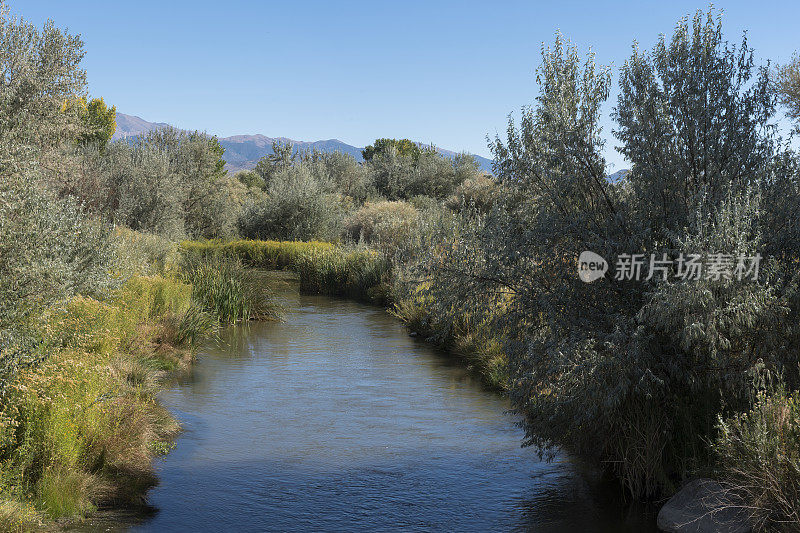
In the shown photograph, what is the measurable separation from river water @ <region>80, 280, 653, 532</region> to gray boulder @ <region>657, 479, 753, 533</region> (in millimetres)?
373

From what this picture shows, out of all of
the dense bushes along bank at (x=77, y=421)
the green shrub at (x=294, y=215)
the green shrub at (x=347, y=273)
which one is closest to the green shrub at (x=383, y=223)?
the green shrub at (x=347, y=273)

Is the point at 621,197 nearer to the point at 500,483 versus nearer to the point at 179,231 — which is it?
the point at 500,483

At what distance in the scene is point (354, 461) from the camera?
859cm

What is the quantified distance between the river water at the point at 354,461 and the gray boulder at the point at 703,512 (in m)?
0.37

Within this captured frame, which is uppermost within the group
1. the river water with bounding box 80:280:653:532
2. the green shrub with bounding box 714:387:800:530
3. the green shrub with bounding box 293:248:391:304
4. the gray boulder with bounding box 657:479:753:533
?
the green shrub with bounding box 293:248:391:304

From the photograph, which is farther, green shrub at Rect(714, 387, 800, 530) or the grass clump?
the grass clump

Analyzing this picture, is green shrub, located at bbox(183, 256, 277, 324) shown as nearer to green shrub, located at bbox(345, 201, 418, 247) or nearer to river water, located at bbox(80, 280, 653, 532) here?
river water, located at bbox(80, 280, 653, 532)

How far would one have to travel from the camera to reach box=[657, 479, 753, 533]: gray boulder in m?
5.87

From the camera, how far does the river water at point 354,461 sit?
6.98 meters

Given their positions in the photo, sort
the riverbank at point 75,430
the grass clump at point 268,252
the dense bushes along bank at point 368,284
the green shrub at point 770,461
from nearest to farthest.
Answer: the green shrub at point 770,461 → the riverbank at point 75,430 → the dense bushes along bank at point 368,284 → the grass clump at point 268,252

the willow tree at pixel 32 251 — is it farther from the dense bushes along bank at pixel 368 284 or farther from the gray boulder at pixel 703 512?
the gray boulder at pixel 703 512

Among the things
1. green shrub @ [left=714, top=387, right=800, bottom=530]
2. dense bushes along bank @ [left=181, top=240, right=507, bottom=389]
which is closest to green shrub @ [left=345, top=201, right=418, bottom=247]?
dense bushes along bank @ [left=181, top=240, right=507, bottom=389]

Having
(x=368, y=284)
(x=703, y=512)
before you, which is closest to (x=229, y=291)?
(x=368, y=284)

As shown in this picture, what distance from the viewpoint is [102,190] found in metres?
29.1
